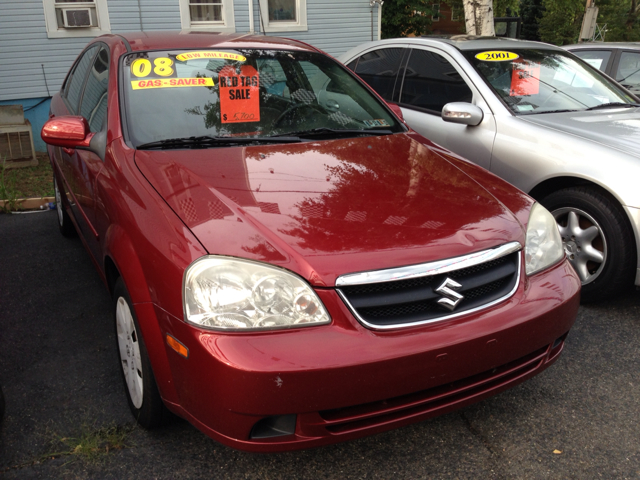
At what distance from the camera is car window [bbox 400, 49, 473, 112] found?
4.51 meters

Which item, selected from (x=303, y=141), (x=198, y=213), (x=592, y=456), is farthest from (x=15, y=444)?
(x=592, y=456)

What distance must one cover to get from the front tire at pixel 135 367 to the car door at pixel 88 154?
1.83 feet

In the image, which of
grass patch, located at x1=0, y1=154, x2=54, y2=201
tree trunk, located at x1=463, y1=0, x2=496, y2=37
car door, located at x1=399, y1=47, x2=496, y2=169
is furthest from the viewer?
tree trunk, located at x1=463, y1=0, x2=496, y2=37

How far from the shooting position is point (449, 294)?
2.07 metres

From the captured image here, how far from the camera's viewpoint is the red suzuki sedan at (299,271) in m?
1.92

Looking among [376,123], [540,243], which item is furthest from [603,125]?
[540,243]

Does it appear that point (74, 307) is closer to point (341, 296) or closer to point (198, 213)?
point (198, 213)

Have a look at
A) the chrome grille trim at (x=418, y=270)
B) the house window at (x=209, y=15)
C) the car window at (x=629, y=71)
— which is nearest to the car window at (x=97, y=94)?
the chrome grille trim at (x=418, y=270)

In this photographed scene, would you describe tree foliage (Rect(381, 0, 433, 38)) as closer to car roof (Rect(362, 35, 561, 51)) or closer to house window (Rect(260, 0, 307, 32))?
house window (Rect(260, 0, 307, 32))

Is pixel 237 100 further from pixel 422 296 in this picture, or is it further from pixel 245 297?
pixel 422 296

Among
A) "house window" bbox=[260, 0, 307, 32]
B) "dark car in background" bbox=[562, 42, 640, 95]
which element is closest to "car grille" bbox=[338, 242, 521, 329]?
"dark car in background" bbox=[562, 42, 640, 95]

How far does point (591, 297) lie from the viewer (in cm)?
359

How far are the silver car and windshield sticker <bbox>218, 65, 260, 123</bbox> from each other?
1.53 m

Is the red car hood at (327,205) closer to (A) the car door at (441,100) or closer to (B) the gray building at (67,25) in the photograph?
(A) the car door at (441,100)
